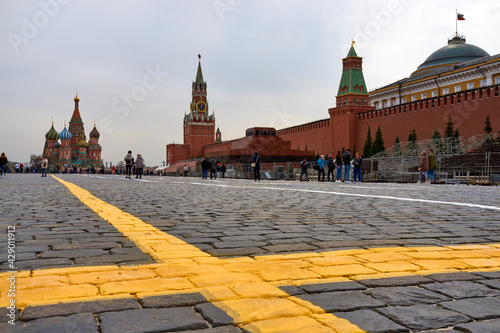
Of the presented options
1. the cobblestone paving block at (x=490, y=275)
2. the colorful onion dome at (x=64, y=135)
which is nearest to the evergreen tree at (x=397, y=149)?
the cobblestone paving block at (x=490, y=275)

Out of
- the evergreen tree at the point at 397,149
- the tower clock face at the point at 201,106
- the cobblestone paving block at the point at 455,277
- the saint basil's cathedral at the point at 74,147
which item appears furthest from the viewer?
the tower clock face at the point at 201,106

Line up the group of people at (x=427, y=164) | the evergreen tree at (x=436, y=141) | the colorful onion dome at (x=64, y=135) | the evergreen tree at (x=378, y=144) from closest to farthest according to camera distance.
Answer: the group of people at (x=427, y=164)
the evergreen tree at (x=436, y=141)
the evergreen tree at (x=378, y=144)
the colorful onion dome at (x=64, y=135)

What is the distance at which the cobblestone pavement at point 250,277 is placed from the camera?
1590mm

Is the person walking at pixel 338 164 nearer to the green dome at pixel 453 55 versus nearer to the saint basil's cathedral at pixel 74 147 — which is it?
the green dome at pixel 453 55

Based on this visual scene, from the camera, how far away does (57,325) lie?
1.51 m

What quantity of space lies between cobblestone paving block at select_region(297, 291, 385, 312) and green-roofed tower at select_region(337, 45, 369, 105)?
54.0 metres

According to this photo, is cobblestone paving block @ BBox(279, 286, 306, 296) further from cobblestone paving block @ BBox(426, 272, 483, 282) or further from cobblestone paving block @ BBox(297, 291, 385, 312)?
cobblestone paving block @ BBox(426, 272, 483, 282)

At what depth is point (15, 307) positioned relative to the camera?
5.47 ft

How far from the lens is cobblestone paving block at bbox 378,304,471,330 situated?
1.59 m

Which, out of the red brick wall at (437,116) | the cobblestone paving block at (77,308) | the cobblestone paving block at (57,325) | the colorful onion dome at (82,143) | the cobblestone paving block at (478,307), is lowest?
the cobblestone paving block at (478,307)

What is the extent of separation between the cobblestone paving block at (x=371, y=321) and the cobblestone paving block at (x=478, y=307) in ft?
1.06

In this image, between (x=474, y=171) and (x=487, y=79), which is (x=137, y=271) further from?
(x=487, y=79)

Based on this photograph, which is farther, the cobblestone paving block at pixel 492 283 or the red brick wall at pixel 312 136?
the red brick wall at pixel 312 136

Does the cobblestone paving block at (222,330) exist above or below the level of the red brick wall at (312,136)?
below
